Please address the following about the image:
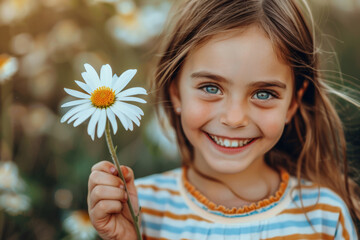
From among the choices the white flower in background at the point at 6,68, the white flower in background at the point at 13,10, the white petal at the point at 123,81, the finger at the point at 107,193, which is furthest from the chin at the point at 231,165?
the white flower in background at the point at 13,10

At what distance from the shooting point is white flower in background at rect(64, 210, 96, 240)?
4.12ft

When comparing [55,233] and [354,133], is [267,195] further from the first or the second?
[55,233]

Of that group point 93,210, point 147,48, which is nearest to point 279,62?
point 93,210

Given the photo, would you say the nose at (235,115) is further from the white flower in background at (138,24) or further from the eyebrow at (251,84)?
the white flower in background at (138,24)

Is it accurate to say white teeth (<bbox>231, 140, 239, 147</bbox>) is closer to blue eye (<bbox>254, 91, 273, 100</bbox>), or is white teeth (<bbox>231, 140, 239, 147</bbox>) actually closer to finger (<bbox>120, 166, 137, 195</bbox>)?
blue eye (<bbox>254, 91, 273, 100</bbox>)

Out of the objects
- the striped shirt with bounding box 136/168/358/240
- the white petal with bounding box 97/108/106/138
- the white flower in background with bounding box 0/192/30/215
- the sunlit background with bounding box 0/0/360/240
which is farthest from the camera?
the sunlit background with bounding box 0/0/360/240

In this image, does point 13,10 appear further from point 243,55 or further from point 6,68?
point 243,55

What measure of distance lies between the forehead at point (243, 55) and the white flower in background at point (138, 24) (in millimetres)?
700

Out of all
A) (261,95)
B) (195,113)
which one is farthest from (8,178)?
(261,95)

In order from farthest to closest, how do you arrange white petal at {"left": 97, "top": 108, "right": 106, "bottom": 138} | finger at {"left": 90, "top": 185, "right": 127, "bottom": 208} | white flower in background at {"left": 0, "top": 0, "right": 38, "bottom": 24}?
white flower in background at {"left": 0, "top": 0, "right": 38, "bottom": 24} → finger at {"left": 90, "top": 185, "right": 127, "bottom": 208} → white petal at {"left": 97, "top": 108, "right": 106, "bottom": 138}

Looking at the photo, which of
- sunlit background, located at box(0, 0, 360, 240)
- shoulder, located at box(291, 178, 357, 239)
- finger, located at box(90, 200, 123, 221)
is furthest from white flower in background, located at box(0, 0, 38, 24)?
shoulder, located at box(291, 178, 357, 239)

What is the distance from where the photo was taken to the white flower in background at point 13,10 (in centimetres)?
141

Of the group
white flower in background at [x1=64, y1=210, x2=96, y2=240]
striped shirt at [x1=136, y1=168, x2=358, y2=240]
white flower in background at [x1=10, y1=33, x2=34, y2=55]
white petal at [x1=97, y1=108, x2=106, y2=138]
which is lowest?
white flower in background at [x1=64, y1=210, x2=96, y2=240]

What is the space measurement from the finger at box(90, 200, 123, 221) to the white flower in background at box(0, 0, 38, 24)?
0.85m
